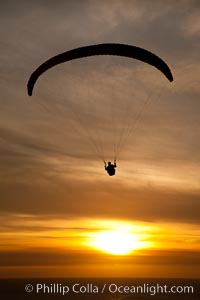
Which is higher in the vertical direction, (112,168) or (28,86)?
(28,86)

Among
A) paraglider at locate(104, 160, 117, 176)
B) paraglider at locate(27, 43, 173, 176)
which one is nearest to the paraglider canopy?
paraglider at locate(27, 43, 173, 176)

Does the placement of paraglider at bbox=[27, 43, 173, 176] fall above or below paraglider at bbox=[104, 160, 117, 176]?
above

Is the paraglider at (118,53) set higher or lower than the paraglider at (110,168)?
higher

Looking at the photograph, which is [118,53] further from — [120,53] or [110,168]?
[110,168]

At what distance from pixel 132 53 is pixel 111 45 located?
55.4 inches

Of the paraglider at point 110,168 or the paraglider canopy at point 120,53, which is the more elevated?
the paraglider canopy at point 120,53

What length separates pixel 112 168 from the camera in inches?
1358

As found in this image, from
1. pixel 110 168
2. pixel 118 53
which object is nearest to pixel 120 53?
pixel 118 53

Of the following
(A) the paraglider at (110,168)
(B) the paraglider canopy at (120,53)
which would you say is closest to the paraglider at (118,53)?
(B) the paraglider canopy at (120,53)

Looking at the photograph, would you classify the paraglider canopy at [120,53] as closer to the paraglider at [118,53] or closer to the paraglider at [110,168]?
the paraglider at [118,53]

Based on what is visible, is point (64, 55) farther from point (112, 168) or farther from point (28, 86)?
point (112, 168)

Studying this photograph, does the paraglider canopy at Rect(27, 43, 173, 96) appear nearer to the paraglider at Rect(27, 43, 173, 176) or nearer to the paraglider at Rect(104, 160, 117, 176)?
the paraglider at Rect(27, 43, 173, 176)

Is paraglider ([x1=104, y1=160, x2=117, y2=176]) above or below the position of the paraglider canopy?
below

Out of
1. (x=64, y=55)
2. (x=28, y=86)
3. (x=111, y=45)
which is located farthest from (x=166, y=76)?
(x=28, y=86)
